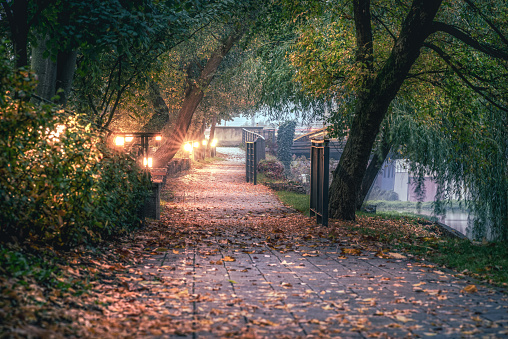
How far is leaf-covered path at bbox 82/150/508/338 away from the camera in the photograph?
418 centimetres

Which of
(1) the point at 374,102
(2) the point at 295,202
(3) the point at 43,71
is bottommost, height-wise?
(2) the point at 295,202

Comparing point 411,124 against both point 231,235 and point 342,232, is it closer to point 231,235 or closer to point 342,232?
point 342,232

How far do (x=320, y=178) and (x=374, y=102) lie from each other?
2092 millimetres

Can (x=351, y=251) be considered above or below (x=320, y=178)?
below

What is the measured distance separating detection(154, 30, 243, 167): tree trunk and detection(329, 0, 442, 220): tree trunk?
8558 mm

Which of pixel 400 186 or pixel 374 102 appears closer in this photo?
pixel 374 102

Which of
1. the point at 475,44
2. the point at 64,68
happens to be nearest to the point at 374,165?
the point at 475,44

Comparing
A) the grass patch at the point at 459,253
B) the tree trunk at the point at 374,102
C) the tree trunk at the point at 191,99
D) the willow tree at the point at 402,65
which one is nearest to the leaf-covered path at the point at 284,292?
the grass patch at the point at 459,253

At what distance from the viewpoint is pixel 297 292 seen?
5.39m

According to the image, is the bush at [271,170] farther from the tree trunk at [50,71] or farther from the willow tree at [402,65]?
the tree trunk at [50,71]

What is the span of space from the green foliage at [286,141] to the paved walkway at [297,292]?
86.7ft

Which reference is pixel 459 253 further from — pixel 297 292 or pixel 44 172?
pixel 44 172

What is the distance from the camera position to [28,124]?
Answer: 5211mm

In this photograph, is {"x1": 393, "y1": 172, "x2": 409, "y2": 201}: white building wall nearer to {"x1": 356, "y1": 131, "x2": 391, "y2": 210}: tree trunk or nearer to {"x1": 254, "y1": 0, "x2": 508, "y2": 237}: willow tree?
{"x1": 356, "y1": 131, "x2": 391, "y2": 210}: tree trunk
